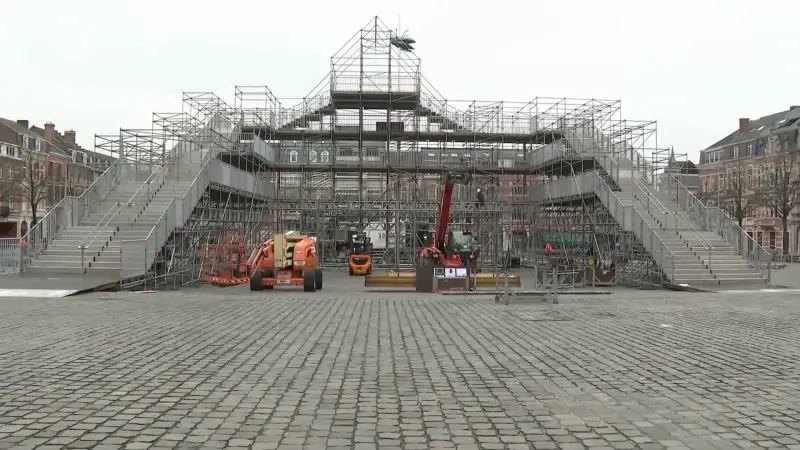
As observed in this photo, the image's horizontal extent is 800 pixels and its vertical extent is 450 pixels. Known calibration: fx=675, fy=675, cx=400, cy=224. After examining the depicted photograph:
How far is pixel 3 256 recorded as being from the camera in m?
23.6

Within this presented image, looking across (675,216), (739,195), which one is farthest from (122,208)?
(739,195)

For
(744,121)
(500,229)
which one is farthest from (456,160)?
(744,121)

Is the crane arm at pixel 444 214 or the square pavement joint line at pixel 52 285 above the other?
the crane arm at pixel 444 214

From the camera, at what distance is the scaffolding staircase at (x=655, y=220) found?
25.0 m

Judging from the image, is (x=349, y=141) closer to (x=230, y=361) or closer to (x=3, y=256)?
(x=3, y=256)

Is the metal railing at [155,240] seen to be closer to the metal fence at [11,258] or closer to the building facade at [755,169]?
the metal fence at [11,258]

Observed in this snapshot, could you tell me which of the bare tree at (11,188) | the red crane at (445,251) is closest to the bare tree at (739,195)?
the red crane at (445,251)

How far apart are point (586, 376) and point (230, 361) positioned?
4473mm

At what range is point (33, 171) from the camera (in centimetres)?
4844

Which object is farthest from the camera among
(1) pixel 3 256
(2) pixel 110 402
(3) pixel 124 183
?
(3) pixel 124 183

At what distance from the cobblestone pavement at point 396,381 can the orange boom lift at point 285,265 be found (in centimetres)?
896

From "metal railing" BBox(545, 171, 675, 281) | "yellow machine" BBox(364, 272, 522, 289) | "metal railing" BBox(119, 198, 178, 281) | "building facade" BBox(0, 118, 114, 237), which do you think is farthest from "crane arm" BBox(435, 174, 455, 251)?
"building facade" BBox(0, 118, 114, 237)

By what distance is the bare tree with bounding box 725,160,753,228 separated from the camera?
52531 mm

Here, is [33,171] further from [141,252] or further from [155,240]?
[141,252]
